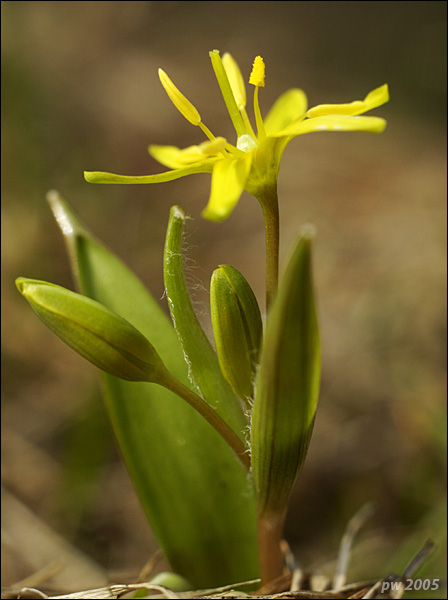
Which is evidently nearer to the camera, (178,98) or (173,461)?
(178,98)

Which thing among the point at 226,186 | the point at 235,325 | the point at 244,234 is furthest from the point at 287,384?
the point at 244,234

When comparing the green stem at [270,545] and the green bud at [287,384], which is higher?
the green bud at [287,384]

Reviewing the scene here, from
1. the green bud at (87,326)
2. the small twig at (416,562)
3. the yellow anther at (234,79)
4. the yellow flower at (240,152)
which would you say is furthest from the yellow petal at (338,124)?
the small twig at (416,562)

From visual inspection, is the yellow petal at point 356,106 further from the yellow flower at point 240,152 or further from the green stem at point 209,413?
the green stem at point 209,413

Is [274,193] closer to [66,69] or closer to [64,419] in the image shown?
[64,419]

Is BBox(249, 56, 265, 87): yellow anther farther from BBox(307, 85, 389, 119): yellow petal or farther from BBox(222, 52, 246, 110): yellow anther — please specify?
BBox(307, 85, 389, 119): yellow petal

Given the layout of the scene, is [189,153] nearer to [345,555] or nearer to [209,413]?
[209,413]

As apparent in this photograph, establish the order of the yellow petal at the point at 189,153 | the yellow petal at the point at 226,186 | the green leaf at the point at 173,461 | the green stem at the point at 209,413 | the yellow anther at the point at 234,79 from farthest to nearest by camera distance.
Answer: the green leaf at the point at 173,461
the yellow anther at the point at 234,79
the green stem at the point at 209,413
the yellow petal at the point at 189,153
the yellow petal at the point at 226,186
